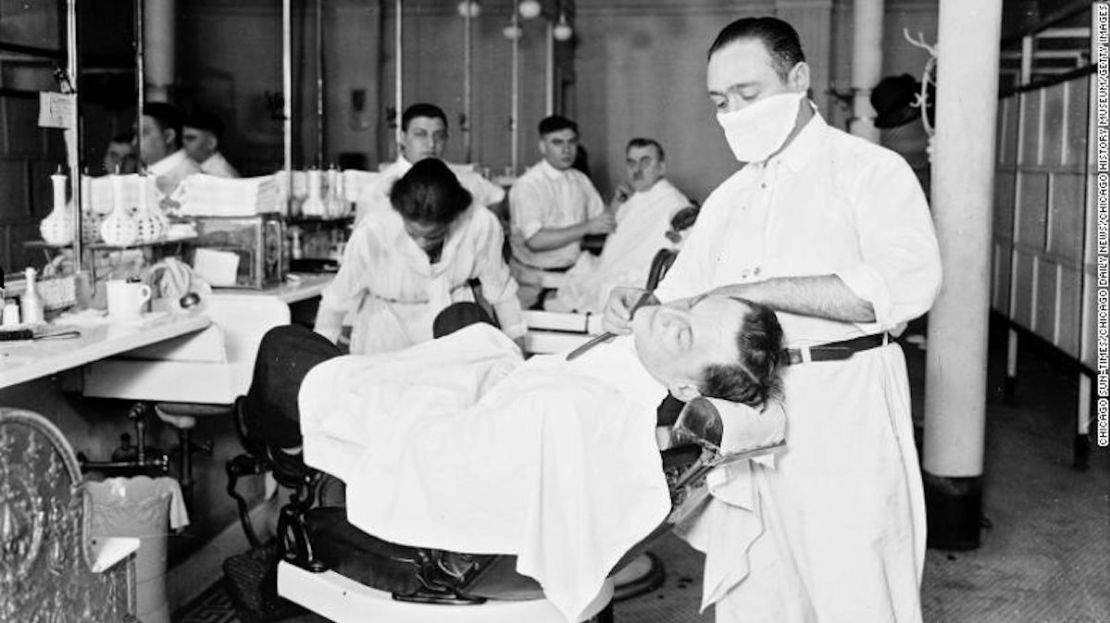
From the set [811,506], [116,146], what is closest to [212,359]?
[116,146]

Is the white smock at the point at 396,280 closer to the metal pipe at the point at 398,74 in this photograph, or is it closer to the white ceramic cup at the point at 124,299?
the white ceramic cup at the point at 124,299

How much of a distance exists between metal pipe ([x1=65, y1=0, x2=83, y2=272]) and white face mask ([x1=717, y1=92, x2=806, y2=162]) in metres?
1.94

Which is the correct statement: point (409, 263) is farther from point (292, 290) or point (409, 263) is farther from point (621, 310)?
point (621, 310)

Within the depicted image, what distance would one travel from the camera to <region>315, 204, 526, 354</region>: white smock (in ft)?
12.2

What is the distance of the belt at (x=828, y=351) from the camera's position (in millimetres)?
2191

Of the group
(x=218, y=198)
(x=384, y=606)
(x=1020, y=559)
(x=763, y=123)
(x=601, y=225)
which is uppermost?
(x=763, y=123)

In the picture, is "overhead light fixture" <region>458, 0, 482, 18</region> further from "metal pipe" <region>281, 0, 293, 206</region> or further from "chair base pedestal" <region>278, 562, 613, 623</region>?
"chair base pedestal" <region>278, 562, 613, 623</region>


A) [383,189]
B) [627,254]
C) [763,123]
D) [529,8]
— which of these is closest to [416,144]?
[383,189]

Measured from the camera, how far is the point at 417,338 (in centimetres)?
379

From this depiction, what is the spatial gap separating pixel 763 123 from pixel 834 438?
587mm

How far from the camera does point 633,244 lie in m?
5.41

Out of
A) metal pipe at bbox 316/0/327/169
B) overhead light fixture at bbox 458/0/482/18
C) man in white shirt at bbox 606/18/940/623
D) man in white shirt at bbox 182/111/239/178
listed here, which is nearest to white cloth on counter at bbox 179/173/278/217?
man in white shirt at bbox 182/111/239/178

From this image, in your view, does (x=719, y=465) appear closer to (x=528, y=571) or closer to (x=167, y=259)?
(x=528, y=571)

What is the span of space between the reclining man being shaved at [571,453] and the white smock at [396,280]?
4.74 feet
